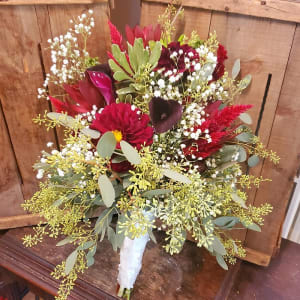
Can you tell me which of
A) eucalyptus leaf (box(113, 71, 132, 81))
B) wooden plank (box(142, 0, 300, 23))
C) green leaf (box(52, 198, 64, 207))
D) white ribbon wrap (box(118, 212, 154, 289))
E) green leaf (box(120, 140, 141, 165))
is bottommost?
white ribbon wrap (box(118, 212, 154, 289))

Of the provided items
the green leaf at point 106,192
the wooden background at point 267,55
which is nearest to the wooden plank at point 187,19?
the wooden background at point 267,55

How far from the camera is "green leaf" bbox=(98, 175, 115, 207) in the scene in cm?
57

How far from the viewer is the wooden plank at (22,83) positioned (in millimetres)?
751

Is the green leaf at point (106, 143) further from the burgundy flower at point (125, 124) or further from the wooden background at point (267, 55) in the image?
the wooden background at point (267, 55)

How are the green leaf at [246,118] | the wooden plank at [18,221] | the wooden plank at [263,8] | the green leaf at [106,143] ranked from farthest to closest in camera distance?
the wooden plank at [18,221], the green leaf at [246,118], the wooden plank at [263,8], the green leaf at [106,143]

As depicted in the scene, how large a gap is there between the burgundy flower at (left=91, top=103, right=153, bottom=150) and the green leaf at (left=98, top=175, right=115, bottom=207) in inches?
2.8

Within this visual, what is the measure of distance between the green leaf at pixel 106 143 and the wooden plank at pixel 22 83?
1.30 ft

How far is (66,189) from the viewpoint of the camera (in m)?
0.71

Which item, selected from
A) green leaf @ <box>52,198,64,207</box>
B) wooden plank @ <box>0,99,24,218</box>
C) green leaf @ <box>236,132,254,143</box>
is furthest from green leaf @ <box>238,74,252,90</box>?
wooden plank @ <box>0,99,24,218</box>

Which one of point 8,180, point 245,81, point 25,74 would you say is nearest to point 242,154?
point 245,81

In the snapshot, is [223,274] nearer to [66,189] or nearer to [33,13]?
[66,189]

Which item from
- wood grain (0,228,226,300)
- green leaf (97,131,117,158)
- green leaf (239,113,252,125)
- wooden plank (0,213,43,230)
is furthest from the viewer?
wooden plank (0,213,43,230)

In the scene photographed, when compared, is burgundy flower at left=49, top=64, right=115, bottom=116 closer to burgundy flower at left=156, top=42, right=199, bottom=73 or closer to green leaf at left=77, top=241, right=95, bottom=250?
burgundy flower at left=156, top=42, right=199, bottom=73

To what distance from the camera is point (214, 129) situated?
2.00 feet
